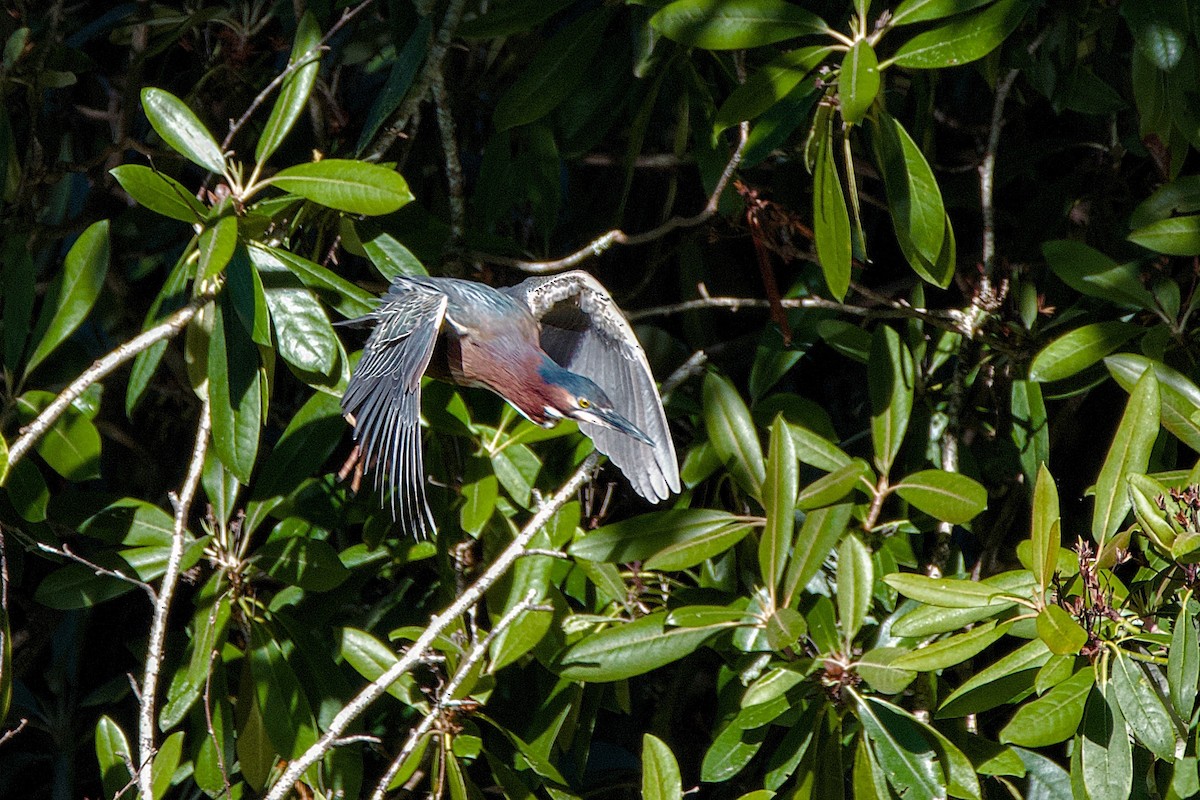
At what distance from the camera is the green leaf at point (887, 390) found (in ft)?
6.98

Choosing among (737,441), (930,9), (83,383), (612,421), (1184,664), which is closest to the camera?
(1184,664)

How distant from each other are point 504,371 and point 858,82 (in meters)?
0.71

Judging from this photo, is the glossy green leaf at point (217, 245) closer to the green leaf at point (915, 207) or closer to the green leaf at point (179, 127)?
the green leaf at point (179, 127)

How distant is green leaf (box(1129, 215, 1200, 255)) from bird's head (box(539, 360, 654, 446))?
0.83m

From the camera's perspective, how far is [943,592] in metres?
1.66

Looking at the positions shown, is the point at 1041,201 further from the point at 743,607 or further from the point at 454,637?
the point at 454,637

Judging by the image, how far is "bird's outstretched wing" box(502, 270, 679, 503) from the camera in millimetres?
2057

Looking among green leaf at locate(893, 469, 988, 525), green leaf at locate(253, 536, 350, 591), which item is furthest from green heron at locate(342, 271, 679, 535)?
green leaf at locate(893, 469, 988, 525)

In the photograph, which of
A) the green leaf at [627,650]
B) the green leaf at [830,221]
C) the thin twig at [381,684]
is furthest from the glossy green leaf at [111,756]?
the green leaf at [830,221]

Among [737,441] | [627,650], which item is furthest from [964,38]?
[627,650]

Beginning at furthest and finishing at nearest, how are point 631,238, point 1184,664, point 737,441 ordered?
point 631,238 → point 737,441 → point 1184,664

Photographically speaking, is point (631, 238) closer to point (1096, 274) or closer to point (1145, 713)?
point (1096, 274)

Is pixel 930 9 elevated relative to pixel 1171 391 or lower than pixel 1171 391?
elevated

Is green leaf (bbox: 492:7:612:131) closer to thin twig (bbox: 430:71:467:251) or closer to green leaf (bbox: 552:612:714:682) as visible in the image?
thin twig (bbox: 430:71:467:251)
